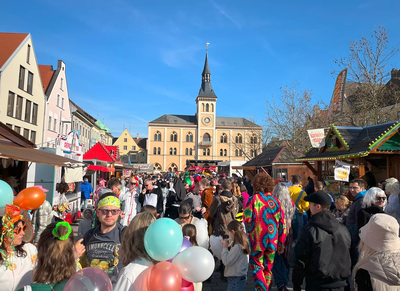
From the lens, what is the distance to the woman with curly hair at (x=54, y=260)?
2.12 m

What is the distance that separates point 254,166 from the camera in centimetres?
1945

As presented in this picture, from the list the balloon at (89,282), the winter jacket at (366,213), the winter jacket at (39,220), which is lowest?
the winter jacket at (39,220)

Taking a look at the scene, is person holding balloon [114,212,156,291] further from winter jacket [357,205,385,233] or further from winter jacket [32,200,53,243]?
winter jacket [32,200,53,243]

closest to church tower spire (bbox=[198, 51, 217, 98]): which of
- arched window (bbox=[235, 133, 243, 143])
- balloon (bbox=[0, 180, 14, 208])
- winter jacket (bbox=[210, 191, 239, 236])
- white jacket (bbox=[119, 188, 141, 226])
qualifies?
arched window (bbox=[235, 133, 243, 143])

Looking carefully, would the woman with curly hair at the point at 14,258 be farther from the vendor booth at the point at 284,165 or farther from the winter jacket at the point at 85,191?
the vendor booth at the point at 284,165

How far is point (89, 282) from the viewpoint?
6.12 feet

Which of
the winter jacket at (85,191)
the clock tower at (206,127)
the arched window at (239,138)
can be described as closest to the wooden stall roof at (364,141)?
the winter jacket at (85,191)

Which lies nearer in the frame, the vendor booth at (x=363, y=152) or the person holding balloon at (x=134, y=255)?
the person holding balloon at (x=134, y=255)

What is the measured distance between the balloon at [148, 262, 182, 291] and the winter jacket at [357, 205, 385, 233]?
3442 mm

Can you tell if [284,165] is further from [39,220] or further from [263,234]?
[39,220]

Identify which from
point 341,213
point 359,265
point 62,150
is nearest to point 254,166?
point 62,150

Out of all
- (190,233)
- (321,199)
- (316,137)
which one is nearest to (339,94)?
(316,137)

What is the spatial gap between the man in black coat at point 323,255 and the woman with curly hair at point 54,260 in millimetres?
2319

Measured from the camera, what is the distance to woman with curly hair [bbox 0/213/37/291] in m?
2.45
